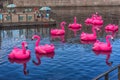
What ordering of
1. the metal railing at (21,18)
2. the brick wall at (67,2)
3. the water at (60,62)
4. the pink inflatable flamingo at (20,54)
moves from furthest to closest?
the brick wall at (67,2) < the metal railing at (21,18) < the pink inflatable flamingo at (20,54) < the water at (60,62)

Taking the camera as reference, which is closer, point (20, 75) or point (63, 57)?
point (20, 75)

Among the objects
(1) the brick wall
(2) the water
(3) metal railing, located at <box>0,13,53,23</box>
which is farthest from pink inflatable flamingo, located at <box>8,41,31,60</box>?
(1) the brick wall

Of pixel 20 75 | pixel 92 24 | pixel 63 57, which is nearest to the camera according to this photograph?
pixel 20 75

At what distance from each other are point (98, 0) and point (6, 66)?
55.2 meters

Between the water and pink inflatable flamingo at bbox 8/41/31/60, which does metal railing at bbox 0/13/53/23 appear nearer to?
the water

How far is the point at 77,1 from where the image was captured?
76.6 m

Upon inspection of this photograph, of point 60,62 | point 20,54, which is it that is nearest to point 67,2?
point 20,54

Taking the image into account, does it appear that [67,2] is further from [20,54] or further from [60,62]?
[60,62]

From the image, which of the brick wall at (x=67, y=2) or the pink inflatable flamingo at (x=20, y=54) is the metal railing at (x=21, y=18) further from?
the brick wall at (x=67, y=2)

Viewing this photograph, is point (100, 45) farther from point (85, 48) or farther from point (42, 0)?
point (42, 0)

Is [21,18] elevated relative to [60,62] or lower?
elevated

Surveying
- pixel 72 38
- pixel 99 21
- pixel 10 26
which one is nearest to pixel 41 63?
pixel 72 38

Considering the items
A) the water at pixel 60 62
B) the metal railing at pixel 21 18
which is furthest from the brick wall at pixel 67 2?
the water at pixel 60 62

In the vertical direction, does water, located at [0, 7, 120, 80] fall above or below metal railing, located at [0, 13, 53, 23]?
below
